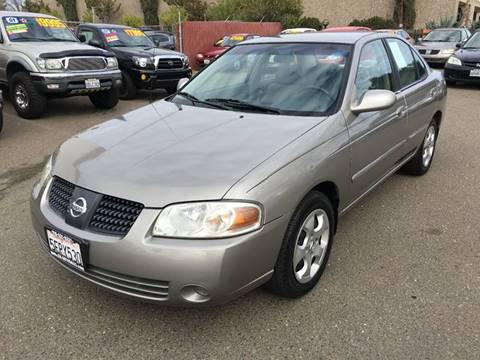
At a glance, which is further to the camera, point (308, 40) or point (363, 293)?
point (308, 40)

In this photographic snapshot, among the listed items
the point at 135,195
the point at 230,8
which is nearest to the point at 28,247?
the point at 135,195

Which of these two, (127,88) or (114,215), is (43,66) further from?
(114,215)

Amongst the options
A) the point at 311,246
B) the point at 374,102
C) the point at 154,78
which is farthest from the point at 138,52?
the point at 311,246

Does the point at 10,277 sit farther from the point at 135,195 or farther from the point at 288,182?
the point at 288,182

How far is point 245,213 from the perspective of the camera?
88.0 inches

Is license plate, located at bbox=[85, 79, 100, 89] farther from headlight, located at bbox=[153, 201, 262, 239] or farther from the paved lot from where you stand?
headlight, located at bbox=[153, 201, 262, 239]

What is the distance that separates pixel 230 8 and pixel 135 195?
27.9 metres

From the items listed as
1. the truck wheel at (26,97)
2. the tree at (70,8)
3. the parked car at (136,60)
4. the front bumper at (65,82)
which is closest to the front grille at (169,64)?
the parked car at (136,60)

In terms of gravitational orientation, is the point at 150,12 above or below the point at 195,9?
below

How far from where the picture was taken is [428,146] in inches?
197

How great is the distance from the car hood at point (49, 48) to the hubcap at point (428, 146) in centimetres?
591

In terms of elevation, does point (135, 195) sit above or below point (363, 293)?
above

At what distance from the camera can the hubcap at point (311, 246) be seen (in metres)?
2.69

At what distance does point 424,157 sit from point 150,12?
37.9 m
